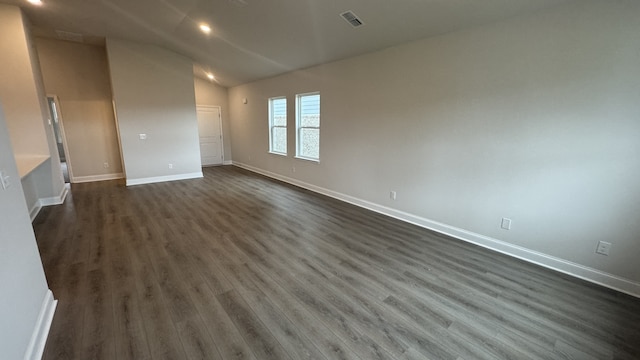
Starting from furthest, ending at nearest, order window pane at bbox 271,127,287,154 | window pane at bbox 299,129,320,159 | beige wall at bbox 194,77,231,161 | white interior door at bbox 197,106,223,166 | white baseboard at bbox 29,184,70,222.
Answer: white interior door at bbox 197,106,223,166 → beige wall at bbox 194,77,231,161 → window pane at bbox 271,127,287,154 → window pane at bbox 299,129,320,159 → white baseboard at bbox 29,184,70,222

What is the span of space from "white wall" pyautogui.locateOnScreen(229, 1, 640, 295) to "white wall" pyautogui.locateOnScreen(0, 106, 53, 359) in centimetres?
379

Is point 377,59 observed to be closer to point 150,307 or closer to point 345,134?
point 345,134

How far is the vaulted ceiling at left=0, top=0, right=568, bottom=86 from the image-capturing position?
2738 millimetres

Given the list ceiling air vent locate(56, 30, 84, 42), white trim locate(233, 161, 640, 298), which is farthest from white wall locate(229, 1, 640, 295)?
ceiling air vent locate(56, 30, 84, 42)

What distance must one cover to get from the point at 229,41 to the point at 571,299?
573 centimetres

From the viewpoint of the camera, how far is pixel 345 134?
457 cm

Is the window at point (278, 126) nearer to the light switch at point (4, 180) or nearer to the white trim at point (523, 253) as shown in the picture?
the white trim at point (523, 253)

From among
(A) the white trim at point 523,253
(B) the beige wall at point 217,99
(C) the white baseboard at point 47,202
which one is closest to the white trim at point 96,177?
(C) the white baseboard at point 47,202

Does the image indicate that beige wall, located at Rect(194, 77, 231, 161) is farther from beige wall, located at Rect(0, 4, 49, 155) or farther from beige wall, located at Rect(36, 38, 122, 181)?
beige wall, located at Rect(0, 4, 49, 155)

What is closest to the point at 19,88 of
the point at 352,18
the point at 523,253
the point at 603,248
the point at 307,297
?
the point at 352,18

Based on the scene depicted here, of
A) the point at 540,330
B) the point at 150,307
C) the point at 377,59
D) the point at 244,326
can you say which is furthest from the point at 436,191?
the point at 150,307

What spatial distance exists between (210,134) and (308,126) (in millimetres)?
4221

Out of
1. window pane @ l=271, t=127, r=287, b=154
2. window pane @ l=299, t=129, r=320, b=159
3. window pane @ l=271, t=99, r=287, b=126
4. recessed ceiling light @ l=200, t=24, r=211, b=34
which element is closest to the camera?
recessed ceiling light @ l=200, t=24, r=211, b=34

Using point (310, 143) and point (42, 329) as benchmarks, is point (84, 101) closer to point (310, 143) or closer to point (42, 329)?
point (310, 143)
